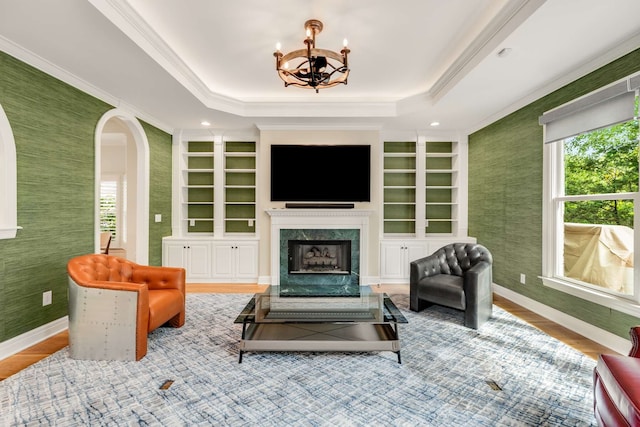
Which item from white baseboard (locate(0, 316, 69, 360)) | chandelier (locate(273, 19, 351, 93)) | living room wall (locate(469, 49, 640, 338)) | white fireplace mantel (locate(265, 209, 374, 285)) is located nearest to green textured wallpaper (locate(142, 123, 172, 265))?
white baseboard (locate(0, 316, 69, 360))

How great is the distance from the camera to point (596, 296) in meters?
2.73

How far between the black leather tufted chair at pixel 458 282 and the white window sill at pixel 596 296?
0.67m

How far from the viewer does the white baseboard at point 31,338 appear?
250 centimetres

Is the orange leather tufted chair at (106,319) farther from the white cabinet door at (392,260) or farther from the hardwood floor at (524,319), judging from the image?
the white cabinet door at (392,260)

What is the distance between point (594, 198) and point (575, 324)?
128 cm

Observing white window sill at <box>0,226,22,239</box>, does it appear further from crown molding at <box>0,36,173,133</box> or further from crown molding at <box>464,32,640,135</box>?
crown molding at <box>464,32,640,135</box>

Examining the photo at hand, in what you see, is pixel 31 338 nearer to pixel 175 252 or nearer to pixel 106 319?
pixel 106 319

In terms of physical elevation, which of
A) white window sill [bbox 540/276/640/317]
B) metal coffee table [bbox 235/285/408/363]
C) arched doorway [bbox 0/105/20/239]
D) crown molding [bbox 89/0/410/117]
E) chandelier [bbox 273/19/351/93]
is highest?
crown molding [bbox 89/0/410/117]

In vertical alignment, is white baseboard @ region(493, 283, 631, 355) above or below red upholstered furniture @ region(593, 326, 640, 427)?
below

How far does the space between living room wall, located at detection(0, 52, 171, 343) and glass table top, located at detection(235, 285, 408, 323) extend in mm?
1994

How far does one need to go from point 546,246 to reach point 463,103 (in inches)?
79.2

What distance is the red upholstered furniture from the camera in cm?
125

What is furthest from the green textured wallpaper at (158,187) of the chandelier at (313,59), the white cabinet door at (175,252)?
the chandelier at (313,59)

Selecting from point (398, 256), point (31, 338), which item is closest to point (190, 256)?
point (31, 338)
